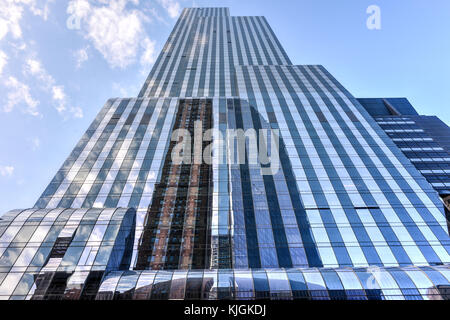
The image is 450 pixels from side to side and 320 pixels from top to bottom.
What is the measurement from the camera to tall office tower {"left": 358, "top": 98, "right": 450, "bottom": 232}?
54.0m

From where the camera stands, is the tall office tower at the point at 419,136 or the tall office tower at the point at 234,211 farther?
the tall office tower at the point at 419,136

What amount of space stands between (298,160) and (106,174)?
33864 mm

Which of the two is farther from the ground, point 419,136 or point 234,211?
point 419,136

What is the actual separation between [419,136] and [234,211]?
192 feet

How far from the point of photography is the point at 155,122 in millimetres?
54562

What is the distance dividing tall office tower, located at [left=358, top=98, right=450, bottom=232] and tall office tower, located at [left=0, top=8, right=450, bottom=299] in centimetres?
1496

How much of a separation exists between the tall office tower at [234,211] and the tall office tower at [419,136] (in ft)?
49.1

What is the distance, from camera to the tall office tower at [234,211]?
23594 millimetres

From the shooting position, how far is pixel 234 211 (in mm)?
37156

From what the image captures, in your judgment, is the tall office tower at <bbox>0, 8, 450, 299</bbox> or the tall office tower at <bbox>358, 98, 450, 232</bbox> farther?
the tall office tower at <bbox>358, 98, 450, 232</bbox>

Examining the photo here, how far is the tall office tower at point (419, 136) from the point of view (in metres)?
54.0

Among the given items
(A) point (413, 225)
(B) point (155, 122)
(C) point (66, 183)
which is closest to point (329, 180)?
(A) point (413, 225)

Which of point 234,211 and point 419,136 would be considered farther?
point 419,136

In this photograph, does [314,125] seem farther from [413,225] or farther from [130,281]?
[130,281]
